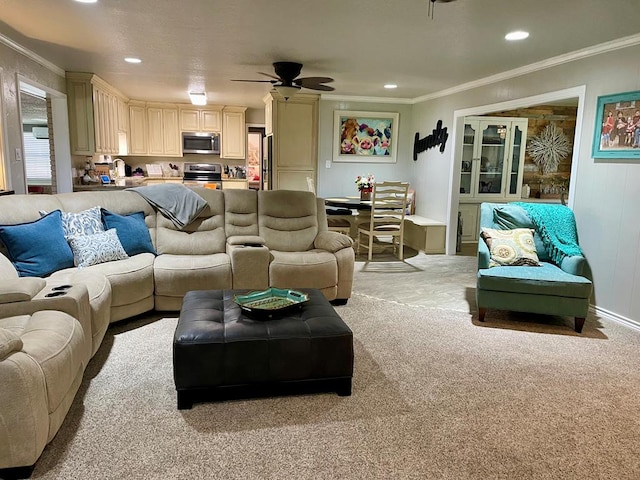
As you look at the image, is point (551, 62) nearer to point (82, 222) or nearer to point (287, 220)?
point (287, 220)

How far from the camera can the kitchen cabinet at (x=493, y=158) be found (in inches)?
278

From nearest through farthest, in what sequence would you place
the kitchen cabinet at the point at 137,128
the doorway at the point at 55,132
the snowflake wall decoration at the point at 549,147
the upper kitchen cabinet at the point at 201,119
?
the doorway at the point at 55,132 < the snowflake wall decoration at the point at 549,147 < the kitchen cabinet at the point at 137,128 < the upper kitchen cabinet at the point at 201,119

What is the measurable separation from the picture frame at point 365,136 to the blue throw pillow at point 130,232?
13.9ft

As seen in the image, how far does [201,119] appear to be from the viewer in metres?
9.24

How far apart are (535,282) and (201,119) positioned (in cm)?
737

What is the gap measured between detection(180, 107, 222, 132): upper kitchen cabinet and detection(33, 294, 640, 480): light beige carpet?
21.7 feet

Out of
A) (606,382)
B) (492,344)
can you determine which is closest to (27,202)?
(492,344)

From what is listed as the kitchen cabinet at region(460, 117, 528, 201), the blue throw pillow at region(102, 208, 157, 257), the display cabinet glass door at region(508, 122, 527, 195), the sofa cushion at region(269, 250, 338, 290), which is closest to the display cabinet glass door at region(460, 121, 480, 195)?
the kitchen cabinet at region(460, 117, 528, 201)

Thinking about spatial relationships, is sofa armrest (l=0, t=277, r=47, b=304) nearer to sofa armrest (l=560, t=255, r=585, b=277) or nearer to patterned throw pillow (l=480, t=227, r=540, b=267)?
patterned throw pillow (l=480, t=227, r=540, b=267)

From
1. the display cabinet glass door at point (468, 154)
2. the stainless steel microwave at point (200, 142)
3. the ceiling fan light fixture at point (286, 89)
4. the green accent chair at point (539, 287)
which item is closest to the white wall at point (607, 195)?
the green accent chair at point (539, 287)

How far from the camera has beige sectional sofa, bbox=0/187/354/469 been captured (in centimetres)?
185

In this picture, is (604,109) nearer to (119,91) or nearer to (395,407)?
(395,407)

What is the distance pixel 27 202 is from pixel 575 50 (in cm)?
478

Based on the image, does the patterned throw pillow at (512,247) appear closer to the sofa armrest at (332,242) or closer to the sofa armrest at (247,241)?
the sofa armrest at (332,242)
